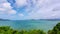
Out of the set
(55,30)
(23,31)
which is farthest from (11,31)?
(55,30)

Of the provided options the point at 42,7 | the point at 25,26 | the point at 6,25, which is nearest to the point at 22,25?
the point at 25,26

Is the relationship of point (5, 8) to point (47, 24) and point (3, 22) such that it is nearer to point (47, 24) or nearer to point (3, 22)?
point (3, 22)

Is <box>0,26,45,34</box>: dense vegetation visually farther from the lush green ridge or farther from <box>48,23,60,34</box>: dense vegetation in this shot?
<box>48,23,60,34</box>: dense vegetation

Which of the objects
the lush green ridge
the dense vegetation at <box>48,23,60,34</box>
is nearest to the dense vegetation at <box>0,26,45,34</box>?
the lush green ridge

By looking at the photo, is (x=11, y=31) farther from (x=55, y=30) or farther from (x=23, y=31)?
(x=55, y=30)

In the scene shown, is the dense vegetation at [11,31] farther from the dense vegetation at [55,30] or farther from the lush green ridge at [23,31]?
the dense vegetation at [55,30]

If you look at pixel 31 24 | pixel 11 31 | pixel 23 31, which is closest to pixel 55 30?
pixel 31 24

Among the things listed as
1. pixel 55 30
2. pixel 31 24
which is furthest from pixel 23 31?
pixel 55 30

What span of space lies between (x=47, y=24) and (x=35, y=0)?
0.40m

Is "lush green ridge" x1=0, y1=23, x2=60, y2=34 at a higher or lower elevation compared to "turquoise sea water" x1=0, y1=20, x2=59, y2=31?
lower

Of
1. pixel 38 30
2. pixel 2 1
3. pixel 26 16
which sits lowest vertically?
pixel 38 30

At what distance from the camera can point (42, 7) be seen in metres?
2.63

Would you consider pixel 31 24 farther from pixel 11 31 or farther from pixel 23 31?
pixel 11 31

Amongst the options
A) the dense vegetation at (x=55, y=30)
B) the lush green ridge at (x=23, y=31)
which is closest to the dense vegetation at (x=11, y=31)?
the lush green ridge at (x=23, y=31)
